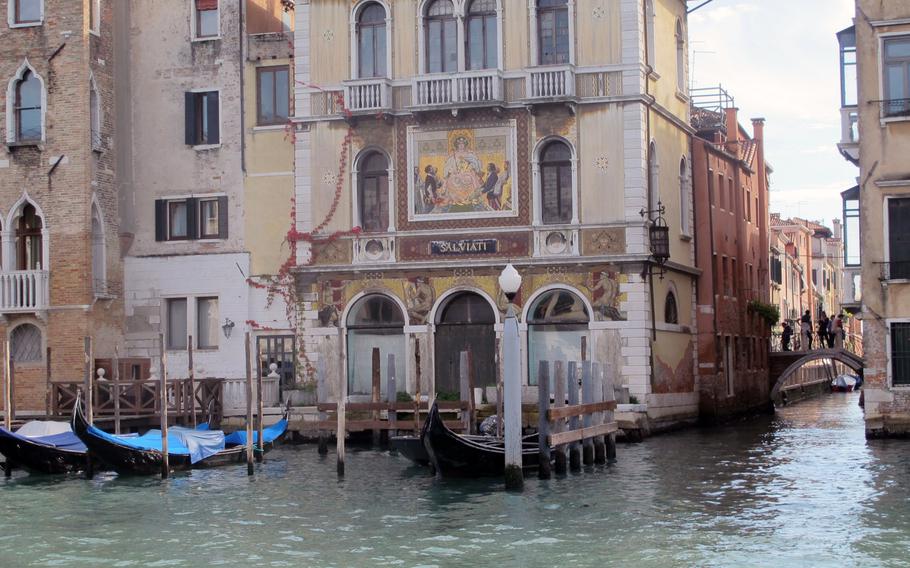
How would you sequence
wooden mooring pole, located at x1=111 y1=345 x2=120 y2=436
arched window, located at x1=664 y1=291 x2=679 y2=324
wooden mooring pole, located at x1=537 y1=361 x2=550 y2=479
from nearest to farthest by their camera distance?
wooden mooring pole, located at x1=537 y1=361 x2=550 y2=479 → wooden mooring pole, located at x1=111 y1=345 x2=120 y2=436 → arched window, located at x1=664 y1=291 x2=679 y2=324

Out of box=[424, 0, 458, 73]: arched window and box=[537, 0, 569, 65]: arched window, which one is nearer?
box=[537, 0, 569, 65]: arched window

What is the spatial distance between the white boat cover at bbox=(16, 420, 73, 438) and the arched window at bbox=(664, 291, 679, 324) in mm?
10942

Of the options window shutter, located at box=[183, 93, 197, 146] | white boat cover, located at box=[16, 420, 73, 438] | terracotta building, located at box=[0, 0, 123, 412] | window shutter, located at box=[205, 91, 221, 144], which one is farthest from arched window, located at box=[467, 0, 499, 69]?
white boat cover, located at box=[16, 420, 73, 438]

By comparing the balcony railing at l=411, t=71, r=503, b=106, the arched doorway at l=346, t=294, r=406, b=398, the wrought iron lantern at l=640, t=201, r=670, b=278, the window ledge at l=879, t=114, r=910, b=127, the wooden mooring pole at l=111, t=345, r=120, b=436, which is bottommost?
the wooden mooring pole at l=111, t=345, r=120, b=436

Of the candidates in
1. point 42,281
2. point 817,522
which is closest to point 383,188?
point 42,281

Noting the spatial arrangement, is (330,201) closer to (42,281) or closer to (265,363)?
(265,363)

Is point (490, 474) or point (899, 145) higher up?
point (899, 145)

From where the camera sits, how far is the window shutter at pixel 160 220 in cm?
2812

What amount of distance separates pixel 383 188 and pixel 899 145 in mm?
8909

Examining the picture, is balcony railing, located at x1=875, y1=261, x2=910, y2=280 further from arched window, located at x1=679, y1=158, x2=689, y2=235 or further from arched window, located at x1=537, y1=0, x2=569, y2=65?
arched window, located at x1=537, y1=0, x2=569, y2=65

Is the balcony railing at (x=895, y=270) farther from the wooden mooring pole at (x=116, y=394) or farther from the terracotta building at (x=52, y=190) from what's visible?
the terracotta building at (x=52, y=190)

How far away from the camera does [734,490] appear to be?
18359 millimetres

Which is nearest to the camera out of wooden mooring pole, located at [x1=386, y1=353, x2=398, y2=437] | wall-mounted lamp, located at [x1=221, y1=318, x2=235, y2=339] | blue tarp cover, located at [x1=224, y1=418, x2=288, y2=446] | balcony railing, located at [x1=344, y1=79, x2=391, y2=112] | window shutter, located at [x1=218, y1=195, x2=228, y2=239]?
blue tarp cover, located at [x1=224, y1=418, x2=288, y2=446]

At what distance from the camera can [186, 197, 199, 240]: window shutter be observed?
2803 centimetres
